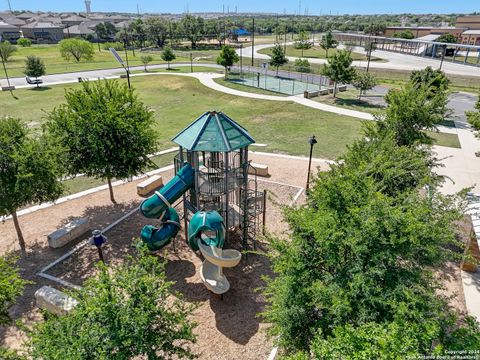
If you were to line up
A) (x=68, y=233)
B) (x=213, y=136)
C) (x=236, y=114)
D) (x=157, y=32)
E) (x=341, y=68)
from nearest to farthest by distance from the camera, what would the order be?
(x=213, y=136)
(x=68, y=233)
(x=236, y=114)
(x=341, y=68)
(x=157, y=32)

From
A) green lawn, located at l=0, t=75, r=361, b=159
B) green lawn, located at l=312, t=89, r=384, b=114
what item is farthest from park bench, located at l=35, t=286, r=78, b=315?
green lawn, located at l=312, t=89, r=384, b=114

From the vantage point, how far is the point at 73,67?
203 ft

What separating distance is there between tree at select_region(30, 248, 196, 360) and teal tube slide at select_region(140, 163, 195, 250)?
5238 millimetres

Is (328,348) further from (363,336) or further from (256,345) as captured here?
(256,345)

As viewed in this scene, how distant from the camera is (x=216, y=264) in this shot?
426 inches

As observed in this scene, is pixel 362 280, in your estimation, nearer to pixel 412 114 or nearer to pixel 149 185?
pixel 412 114

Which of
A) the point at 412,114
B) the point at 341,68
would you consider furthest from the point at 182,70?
the point at 412,114

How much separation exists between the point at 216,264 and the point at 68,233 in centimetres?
732

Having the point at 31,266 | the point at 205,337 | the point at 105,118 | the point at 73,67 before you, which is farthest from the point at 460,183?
the point at 73,67

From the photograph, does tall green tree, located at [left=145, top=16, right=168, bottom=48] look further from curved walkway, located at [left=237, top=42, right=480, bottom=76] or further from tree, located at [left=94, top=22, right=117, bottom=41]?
curved walkway, located at [left=237, top=42, right=480, bottom=76]

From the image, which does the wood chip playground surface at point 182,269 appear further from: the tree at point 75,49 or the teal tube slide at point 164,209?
the tree at point 75,49

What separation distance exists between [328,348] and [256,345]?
4217 millimetres

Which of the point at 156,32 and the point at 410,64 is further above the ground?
the point at 156,32

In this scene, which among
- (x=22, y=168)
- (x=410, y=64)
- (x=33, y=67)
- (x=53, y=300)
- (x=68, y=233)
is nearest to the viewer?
(x=53, y=300)
